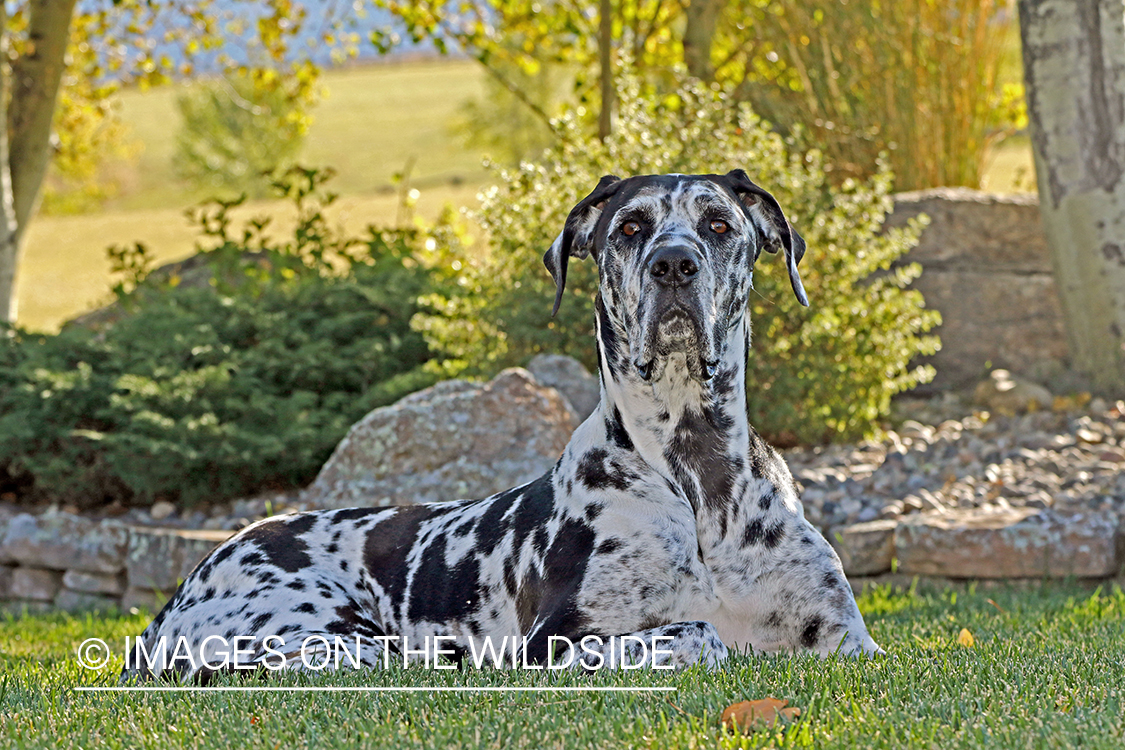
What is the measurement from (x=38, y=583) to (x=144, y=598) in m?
0.86

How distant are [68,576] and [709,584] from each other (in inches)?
195

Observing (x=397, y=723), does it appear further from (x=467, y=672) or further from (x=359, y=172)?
(x=359, y=172)

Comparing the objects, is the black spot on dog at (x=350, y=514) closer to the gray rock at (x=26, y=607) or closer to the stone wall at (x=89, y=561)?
the stone wall at (x=89, y=561)

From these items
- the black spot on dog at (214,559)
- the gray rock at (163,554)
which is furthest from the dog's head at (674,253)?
the gray rock at (163,554)

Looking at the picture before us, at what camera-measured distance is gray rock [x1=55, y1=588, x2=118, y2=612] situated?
6992 millimetres

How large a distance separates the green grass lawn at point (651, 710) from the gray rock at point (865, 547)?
2453 millimetres

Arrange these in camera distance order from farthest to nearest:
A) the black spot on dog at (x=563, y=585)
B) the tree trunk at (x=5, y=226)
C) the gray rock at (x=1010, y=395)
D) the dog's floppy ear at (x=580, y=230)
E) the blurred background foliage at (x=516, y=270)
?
1. the tree trunk at (x=5, y=226)
2. the gray rock at (x=1010, y=395)
3. the blurred background foliage at (x=516, y=270)
4. the dog's floppy ear at (x=580, y=230)
5. the black spot on dog at (x=563, y=585)

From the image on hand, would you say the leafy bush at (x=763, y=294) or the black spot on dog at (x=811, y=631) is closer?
the black spot on dog at (x=811, y=631)

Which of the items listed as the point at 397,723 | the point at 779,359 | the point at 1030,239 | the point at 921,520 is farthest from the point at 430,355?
the point at 397,723

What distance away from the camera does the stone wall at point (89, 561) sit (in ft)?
21.9

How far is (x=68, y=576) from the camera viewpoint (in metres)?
7.08

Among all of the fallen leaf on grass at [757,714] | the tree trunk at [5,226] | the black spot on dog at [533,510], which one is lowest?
the fallen leaf on grass at [757,714]

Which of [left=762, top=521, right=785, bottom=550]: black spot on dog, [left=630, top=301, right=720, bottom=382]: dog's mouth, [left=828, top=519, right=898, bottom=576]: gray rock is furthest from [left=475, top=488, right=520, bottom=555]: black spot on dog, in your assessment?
[left=828, top=519, right=898, bottom=576]: gray rock

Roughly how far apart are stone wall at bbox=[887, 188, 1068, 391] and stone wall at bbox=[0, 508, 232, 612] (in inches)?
231
